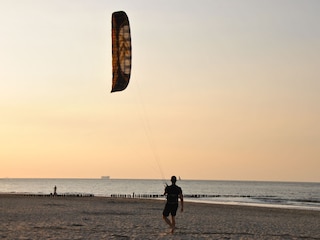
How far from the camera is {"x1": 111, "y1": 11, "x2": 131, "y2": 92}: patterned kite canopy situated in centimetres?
1623

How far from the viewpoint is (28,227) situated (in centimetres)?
1814

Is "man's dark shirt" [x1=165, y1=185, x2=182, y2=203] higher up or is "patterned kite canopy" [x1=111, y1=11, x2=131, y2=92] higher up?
"patterned kite canopy" [x1=111, y1=11, x2=131, y2=92]

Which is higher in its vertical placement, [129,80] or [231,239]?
[129,80]

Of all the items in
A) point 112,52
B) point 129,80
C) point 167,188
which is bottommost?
point 167,188

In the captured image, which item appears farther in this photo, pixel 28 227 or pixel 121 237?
pixel 28 227

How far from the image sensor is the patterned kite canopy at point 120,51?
1623cm

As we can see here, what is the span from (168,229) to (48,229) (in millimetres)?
4618

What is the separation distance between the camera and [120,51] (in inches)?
658

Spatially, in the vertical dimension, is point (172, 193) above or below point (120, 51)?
below

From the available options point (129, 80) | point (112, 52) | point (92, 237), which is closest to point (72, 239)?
point (92, 237)

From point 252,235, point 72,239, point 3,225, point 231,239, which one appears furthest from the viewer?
point 3,225

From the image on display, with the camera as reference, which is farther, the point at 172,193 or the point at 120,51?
the point at 120,51

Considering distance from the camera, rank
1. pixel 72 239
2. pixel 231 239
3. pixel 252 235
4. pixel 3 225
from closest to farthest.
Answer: pixel 72 239
pixel 231 239
pixel 252 235
pixel 3 225

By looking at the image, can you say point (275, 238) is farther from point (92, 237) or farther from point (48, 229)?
point (48, 229)
